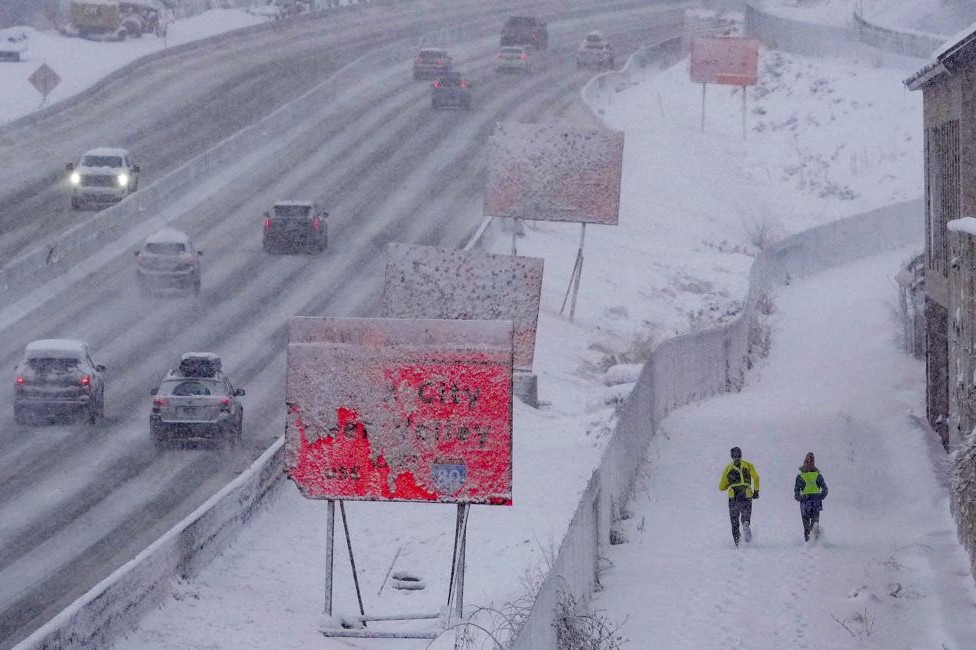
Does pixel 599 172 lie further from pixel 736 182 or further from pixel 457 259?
pixel 736 182

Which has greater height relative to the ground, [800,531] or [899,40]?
[899,40]

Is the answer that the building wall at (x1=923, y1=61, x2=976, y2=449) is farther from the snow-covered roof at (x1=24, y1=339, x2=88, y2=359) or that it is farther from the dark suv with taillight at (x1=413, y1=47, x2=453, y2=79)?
the dark suv with taillight at (x1=413, y1=47, x2=453, y2=79)

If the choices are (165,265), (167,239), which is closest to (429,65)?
(167,239)

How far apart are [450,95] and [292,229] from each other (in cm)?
2347

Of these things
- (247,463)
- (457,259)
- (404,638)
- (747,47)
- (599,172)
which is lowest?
(404,638)

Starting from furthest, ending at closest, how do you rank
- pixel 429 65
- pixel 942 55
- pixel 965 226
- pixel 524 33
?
1. pixel 524 33
2. pixel 429 65
3. pixel 942 55
4. pixel 965 226

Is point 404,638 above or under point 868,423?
under

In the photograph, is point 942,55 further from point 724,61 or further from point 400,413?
point 724,61

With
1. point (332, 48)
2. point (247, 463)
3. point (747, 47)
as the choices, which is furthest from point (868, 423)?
point (332, 48)

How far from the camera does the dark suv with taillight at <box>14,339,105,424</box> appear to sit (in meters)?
28.4

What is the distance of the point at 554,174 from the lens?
41.9 meters

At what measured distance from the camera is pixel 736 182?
6438cm

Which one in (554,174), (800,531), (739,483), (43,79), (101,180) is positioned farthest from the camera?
(43,79)

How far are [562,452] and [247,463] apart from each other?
228 inches
